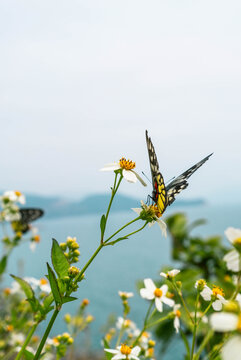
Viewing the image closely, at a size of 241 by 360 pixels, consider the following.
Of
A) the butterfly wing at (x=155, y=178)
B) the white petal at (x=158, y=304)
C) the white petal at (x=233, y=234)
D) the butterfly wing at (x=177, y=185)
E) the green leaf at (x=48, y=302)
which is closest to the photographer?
the white petal at (x=233, y=234)

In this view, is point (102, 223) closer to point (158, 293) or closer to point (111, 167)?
point (111, 167)

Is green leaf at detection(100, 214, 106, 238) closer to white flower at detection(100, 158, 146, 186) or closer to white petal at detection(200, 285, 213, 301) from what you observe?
white flower at detection(100, 158, 146, 186)

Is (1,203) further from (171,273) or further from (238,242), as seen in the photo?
(238,242)

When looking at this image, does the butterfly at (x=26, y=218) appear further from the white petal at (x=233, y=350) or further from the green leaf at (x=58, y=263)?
the white petal at (x=233, y=350)

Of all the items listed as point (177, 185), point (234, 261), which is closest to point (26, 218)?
point (177, 185)

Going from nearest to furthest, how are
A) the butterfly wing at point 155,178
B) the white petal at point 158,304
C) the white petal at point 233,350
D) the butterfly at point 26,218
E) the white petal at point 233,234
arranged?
the white petal at point 233,350 < the white petal at point 233,234 < the white petal at point 158,304 < the butterfly wing at point 155,178 < the butterfly at point 26,218

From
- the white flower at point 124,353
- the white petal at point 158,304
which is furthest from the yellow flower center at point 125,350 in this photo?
the white petal at point 158,304
